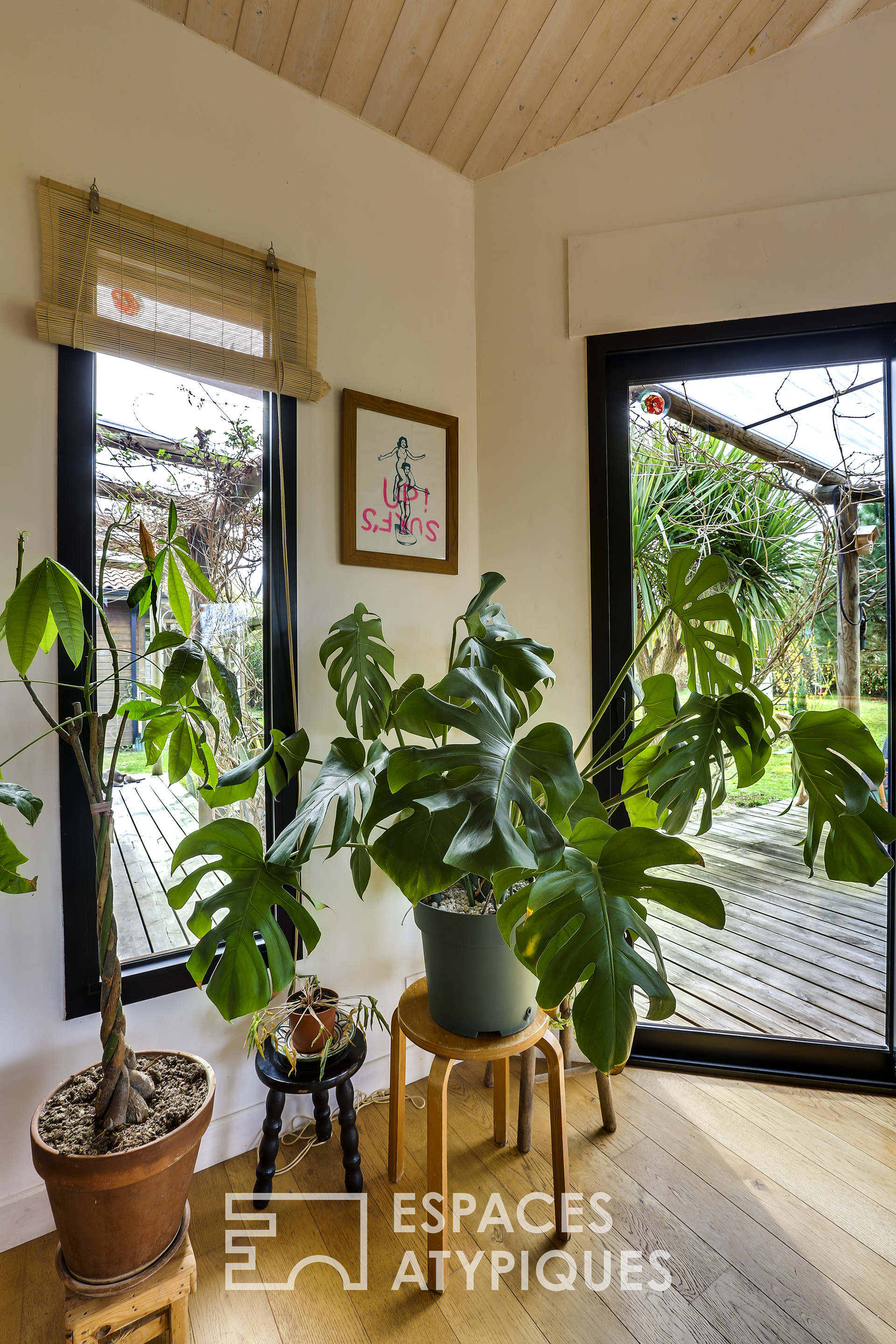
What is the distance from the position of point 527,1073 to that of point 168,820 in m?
1.06

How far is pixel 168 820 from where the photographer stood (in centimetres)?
168

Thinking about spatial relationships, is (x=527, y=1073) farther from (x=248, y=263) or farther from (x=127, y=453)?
(x=248, y=263)

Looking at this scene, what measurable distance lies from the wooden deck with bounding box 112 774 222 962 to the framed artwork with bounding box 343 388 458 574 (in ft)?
2.53

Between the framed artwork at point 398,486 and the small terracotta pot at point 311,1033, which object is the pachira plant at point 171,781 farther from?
the framed artwork at point 398,486

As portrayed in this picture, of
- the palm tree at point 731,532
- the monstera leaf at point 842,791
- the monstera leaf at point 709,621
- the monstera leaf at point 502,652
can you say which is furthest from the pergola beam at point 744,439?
the monstera leaf at point 842,791

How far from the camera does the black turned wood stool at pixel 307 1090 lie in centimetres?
147

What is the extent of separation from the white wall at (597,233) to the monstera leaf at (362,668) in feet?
1.95

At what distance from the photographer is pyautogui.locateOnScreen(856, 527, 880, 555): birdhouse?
1.91 meters

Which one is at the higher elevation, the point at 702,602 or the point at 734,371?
the point at 734,371

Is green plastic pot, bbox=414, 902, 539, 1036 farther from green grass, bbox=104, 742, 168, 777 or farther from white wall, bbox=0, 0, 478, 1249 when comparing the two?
green grass, bbox=104, 742, 168, 777

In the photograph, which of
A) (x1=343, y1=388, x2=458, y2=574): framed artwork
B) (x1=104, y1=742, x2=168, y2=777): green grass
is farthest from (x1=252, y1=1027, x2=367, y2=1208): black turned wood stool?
(x1=343, y1=388, x2=458, y2=574): framed artwork

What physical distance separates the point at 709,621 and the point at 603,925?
757 mm

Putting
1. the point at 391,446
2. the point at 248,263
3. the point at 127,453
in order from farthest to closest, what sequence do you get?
→ the point at 391,446 < the point at 248,263 < the point at 127,453

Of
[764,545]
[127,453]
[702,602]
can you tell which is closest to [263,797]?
[127,453]
